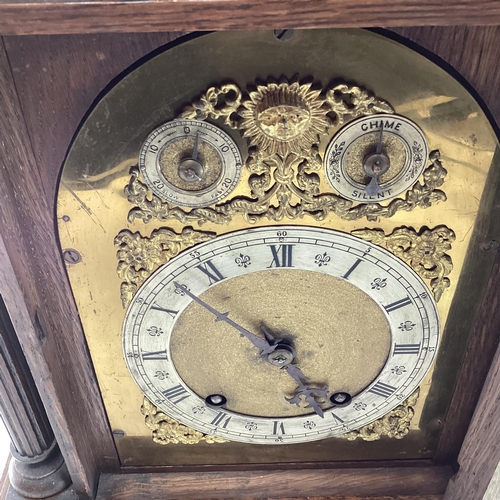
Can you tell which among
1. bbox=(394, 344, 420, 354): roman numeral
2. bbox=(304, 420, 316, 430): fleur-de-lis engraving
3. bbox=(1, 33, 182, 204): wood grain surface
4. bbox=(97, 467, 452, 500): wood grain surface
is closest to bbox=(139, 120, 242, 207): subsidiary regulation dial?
bbox=(1, 33, 182, 204): wood grain surface

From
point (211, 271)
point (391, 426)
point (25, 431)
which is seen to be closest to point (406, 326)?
point (391, 426)

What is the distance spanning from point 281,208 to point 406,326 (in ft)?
1.17

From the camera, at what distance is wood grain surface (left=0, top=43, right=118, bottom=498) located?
2.83ft

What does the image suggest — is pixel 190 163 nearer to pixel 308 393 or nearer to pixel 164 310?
pixel 164 310

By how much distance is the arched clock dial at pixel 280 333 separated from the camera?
100 centimetres

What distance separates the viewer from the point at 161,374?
1155 mm

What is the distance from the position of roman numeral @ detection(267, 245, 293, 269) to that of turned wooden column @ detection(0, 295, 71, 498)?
0.51 metres

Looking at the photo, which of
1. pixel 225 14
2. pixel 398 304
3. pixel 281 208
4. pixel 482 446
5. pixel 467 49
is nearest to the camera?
pixel 225 14

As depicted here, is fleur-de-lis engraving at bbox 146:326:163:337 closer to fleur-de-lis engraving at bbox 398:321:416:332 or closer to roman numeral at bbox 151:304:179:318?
roman numeral at bbox 151:304:179:318

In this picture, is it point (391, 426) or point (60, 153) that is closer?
point (60, 153)

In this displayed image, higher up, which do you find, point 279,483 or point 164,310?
point 164,310

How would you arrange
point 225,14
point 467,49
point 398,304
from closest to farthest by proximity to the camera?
point 225,14 < point 467,49 < point 398,304

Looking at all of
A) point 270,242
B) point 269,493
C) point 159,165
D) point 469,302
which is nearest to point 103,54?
point 159,165

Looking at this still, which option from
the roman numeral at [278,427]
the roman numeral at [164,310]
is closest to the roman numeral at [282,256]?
the roman numeral at [164,310]
